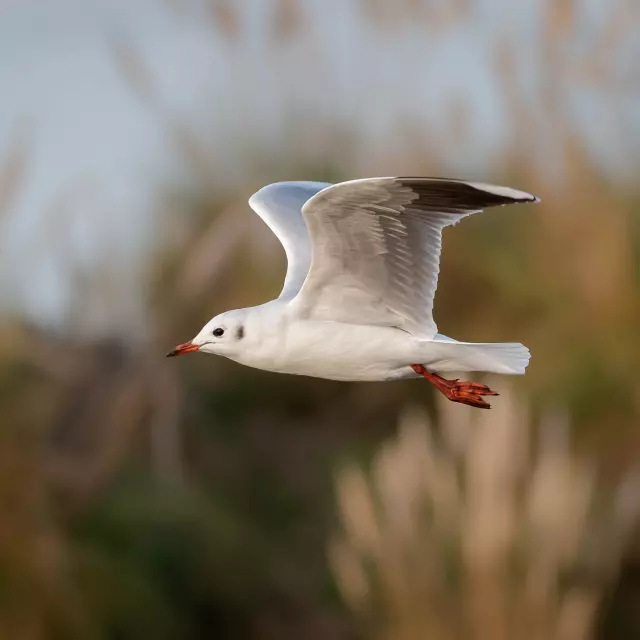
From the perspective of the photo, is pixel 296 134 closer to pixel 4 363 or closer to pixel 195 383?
pixel 195 383

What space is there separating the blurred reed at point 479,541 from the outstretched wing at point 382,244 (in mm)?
2038

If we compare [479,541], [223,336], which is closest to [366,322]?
[223,336]

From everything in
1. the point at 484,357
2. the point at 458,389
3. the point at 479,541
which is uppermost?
the point at 484,357

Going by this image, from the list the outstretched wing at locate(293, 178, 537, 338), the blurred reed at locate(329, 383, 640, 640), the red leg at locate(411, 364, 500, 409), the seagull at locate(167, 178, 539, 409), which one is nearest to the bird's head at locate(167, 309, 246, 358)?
Result: the seagull at locate(167, 178, 539, 409)

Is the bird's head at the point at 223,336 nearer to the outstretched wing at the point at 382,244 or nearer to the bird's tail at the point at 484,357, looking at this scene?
the outstretched wing at the point at 382,244

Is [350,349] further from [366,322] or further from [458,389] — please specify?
[458,389]

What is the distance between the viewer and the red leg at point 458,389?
3.62m

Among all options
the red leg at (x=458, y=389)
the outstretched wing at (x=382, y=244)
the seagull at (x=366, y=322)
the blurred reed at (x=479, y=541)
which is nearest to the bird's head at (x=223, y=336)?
the seagull at (x=366, y=322)

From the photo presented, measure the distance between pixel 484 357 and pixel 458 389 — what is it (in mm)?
159

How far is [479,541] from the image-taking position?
5777 millimetres

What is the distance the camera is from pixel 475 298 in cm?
733

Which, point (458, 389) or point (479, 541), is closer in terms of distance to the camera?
point (458, 389)

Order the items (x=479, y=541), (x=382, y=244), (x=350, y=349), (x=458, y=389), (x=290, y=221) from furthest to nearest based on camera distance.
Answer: (x=479, y=541) < (x=290, y=221) < (x=458, y=389) < (x=350, y=349) < (x=382, y=244)

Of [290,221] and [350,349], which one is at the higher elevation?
[290,221]
